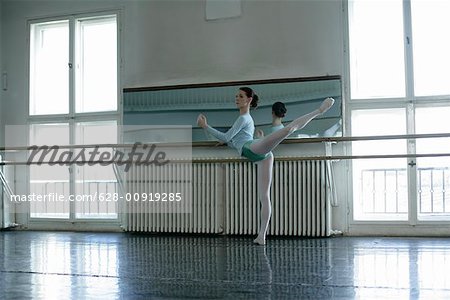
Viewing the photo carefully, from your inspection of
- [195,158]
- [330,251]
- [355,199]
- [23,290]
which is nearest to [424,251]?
[330,251]

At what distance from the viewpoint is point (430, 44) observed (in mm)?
5273

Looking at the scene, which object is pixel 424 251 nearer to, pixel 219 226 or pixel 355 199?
pixel 355 199

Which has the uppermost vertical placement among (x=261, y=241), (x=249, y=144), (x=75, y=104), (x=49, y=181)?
(x=75, y=104)

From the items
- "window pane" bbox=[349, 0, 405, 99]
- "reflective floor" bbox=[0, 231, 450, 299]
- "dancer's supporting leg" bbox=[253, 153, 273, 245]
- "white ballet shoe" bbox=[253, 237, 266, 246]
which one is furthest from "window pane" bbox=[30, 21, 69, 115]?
"window pane" bbox=[349, 0, 405, 99]

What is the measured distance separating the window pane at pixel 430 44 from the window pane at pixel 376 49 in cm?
14

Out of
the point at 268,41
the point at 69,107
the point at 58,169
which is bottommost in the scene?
the point at 58,169

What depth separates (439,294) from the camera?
8.50ft

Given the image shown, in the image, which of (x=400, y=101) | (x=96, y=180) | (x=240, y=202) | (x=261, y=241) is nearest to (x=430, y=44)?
(x=400, y=101)

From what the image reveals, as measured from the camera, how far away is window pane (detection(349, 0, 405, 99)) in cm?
534

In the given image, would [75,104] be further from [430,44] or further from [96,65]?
[430,44]

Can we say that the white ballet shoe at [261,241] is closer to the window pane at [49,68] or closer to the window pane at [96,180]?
the window pane at [96,180]

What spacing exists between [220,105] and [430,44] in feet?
7.07

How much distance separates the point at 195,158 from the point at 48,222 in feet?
6.59

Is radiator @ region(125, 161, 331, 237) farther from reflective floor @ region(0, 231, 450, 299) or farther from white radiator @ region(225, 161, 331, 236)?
reflective floor @ region(0, 231, 450, 299)
